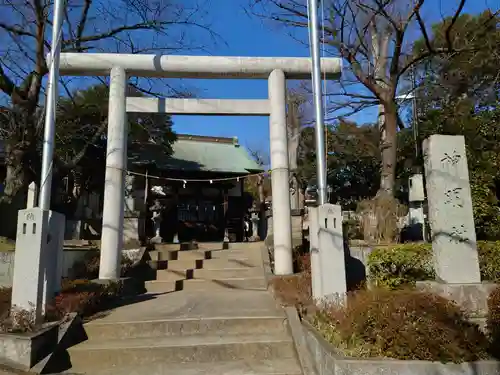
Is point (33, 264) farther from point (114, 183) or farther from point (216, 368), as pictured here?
point (114, 183)

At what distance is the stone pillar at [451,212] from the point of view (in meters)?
5.93

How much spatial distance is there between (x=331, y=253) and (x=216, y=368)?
2.31 metres

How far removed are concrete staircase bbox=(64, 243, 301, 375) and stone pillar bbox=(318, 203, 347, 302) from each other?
0.86 m

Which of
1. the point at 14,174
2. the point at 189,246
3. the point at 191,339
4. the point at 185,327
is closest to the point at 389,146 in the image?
the point at 189,246

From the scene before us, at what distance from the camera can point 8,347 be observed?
193 inches

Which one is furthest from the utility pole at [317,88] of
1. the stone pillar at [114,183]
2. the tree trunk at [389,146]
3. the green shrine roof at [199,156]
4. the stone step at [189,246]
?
the green shrine roof at [199,156]

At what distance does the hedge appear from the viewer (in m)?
6.68

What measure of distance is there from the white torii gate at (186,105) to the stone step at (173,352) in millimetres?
3277

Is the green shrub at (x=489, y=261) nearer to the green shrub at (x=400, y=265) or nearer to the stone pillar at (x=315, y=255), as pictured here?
the green shrub at (x=400, y=265)

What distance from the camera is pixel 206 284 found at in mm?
9156

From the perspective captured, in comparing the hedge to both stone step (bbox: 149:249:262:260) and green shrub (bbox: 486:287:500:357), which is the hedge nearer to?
green shrub (bbox: 486:287:500:357)

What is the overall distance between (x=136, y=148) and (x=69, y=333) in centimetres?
1234

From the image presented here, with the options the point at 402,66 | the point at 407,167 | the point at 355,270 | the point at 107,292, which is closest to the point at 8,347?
the point at 107,292

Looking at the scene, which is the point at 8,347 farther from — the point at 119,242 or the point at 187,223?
the point at 187,223
